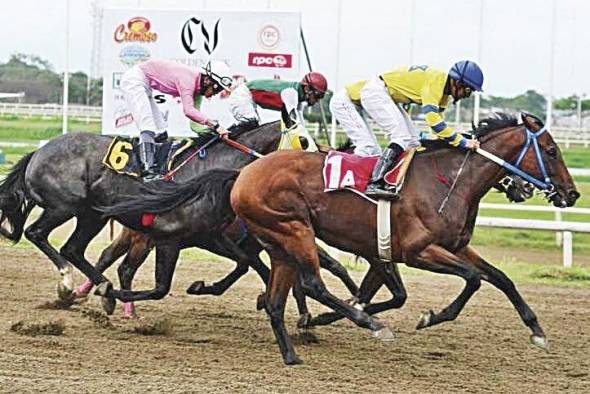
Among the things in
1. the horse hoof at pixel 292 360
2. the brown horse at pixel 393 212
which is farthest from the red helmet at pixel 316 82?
the horse hoof at pixel 292 360

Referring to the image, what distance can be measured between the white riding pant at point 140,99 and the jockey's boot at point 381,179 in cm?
209

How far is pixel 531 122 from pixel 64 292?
3.77 m

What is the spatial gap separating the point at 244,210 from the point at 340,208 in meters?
0.59

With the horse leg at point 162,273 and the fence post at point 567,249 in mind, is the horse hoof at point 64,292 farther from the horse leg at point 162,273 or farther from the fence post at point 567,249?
the fence post at point 567,249

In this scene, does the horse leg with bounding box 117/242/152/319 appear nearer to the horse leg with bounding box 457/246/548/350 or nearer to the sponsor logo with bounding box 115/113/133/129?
the horse leg with bounding box 457/246/548/350

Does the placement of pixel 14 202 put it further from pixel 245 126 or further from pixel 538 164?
pixel 538 164

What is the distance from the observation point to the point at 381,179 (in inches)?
260

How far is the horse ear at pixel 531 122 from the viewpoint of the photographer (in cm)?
671

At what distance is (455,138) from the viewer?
6.70 meters

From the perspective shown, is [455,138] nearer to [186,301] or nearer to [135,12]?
[186,301]

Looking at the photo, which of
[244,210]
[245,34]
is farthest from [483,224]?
[244,210]

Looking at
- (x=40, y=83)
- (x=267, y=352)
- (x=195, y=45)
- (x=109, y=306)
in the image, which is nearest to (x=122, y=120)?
(x=195, y=45)

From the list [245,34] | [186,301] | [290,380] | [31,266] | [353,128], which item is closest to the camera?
[290,380]

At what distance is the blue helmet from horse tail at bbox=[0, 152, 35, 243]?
3.65 metres
